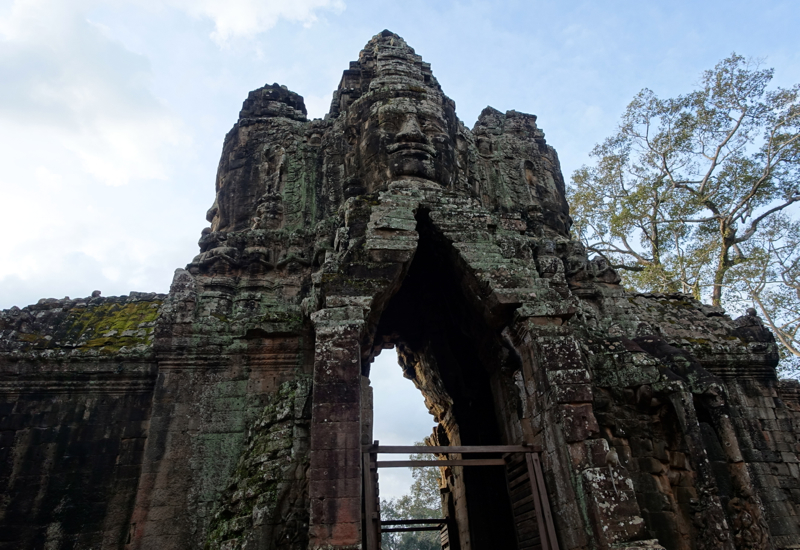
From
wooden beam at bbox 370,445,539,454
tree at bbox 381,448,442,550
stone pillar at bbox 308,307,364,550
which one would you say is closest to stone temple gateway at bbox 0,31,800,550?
stone pillar at bbox 308,307,364,550

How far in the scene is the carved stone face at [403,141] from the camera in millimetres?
8422

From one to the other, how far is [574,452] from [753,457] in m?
4.04

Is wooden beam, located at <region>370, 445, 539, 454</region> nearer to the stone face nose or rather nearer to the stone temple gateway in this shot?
the stone temple gateway

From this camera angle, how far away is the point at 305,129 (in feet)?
34.5

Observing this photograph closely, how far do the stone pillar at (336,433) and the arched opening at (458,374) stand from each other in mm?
1921

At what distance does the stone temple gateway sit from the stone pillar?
0.7 inches

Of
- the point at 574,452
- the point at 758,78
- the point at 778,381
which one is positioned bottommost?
the point at 574,452

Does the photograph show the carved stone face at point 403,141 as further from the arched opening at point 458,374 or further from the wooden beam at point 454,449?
the wooden beam at point 454,449

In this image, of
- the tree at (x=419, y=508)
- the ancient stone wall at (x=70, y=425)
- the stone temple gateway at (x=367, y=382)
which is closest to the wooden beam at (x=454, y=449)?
the stone temple gateway at (x=367, y=382)

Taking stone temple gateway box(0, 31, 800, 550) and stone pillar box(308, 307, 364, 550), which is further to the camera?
stone temple gateway box(0, 31, 800, 550)

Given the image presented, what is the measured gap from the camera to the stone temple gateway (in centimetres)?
552

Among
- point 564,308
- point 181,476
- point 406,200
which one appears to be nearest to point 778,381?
point 564,308

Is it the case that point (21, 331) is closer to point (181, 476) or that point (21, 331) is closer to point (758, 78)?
point (181, 476)

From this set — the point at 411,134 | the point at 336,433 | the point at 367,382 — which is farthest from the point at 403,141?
the point at 336,433
